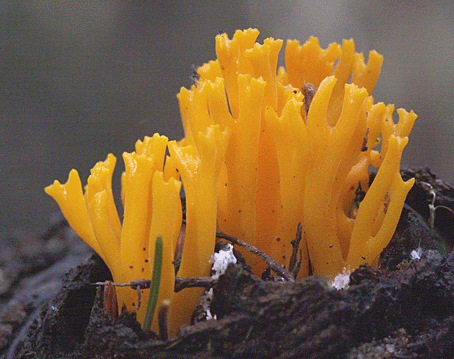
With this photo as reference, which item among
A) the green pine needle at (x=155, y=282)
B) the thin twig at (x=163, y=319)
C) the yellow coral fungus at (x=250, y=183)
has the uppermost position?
the yellow coral fungus at (x=250, y=183)

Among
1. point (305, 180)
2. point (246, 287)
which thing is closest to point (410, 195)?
point (305, 180)

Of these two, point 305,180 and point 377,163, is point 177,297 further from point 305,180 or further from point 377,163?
point 377,163

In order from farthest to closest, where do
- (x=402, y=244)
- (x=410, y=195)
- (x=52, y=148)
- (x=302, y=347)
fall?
(x=52, y=148)
(x=410, y=195)
(x=402, y=244)
(x=302, y=347)

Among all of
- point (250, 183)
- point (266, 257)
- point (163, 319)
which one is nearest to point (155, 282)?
point (163, 319)

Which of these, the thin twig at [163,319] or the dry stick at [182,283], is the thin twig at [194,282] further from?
the thin twig at [163,319]

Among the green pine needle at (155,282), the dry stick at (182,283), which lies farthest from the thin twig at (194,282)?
the green pine needle at (155,282)
